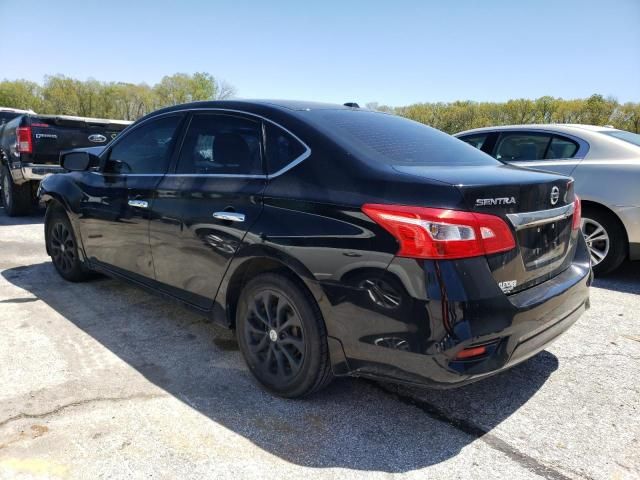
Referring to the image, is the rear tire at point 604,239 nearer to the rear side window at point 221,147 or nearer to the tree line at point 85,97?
the rear side window at point 221,147

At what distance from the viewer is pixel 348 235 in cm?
240

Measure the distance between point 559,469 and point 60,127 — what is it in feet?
27.7

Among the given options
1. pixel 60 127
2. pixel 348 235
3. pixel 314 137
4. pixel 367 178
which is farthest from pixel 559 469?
pixel 60 127

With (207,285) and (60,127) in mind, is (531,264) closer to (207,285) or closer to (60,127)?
(207,285)

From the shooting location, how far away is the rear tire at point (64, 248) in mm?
4809

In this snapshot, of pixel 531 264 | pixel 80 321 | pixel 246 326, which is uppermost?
pixel 531 264

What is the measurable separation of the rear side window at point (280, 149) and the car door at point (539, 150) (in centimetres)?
372

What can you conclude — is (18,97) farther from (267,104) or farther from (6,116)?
(267,104)

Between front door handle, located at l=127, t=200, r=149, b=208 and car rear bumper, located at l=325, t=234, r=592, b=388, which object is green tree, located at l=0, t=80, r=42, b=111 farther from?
car rear bumper, located at l=325, t=234, r=592, b=388

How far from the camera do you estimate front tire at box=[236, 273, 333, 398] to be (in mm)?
2627

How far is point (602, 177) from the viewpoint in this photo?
510 cm

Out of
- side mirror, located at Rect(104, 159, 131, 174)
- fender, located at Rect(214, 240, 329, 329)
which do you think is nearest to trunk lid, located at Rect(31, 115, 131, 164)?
side mirror, located at Rect(104, 159, 131, 174)

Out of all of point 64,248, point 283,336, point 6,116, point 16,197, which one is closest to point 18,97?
point 6,116

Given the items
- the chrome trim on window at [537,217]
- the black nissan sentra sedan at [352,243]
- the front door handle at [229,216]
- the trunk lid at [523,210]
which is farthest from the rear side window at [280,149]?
the chrome trim on window at [537,217]
